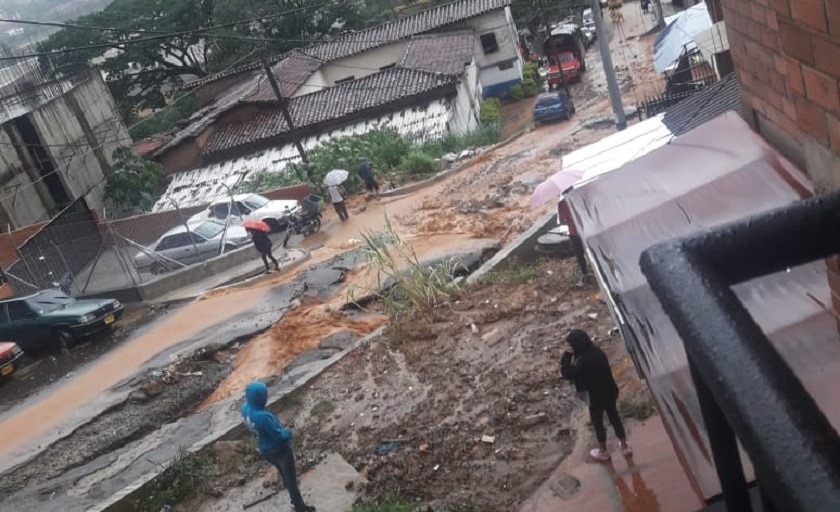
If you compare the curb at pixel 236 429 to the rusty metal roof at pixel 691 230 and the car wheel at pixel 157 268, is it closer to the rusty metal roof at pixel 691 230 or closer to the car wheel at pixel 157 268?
the rusty metal roof at pixel 691 230

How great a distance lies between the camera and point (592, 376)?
21.9ft

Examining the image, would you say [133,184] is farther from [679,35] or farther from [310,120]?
[679,35]

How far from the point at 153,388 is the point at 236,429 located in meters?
3.14

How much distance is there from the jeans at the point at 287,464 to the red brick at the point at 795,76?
5788 mm

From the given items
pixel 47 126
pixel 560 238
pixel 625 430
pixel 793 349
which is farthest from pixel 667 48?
pixel 47 126

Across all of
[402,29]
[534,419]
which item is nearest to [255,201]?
[534,419]

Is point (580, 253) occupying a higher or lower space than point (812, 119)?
lower

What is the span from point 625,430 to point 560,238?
18.9ft

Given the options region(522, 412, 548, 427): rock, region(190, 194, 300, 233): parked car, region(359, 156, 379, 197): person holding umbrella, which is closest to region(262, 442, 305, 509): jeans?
region(522, 412, 548, 427): rock

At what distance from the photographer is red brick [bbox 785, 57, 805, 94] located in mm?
2348

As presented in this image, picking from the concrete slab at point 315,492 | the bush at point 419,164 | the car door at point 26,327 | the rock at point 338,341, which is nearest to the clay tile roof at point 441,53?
the bush at point 419,164

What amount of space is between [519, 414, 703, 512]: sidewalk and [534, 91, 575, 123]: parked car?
24019 millimetres

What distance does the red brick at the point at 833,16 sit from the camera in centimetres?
199

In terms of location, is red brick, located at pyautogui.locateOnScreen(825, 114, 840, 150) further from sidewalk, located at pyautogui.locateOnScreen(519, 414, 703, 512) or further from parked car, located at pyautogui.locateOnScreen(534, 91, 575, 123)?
Answer: parked car, located at pyautogui.locateOnScreen(534, 91, 575, 123)
